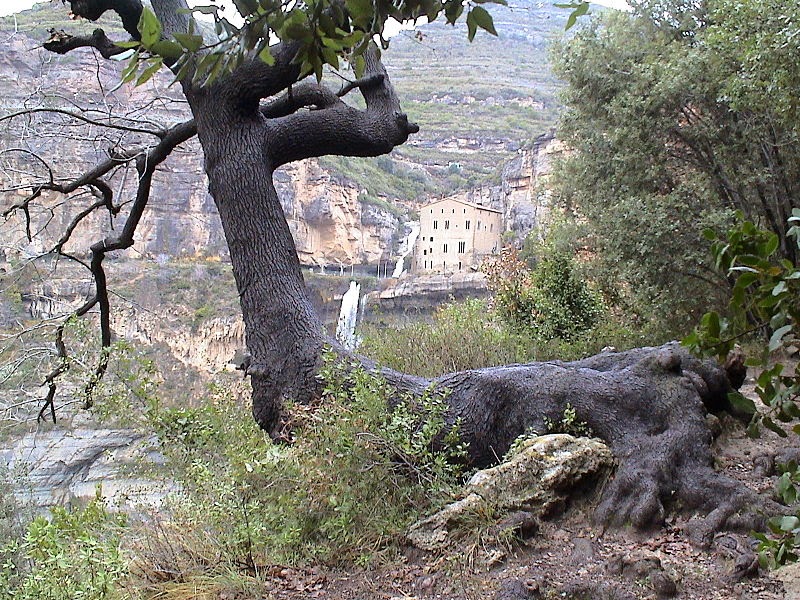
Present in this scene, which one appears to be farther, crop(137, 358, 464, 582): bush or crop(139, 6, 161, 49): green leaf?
crop(137, 358, 464, 582): bush

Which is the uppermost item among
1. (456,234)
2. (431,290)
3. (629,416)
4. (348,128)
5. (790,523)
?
(348,128)

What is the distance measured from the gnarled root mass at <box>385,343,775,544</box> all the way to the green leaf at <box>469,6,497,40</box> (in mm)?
2390

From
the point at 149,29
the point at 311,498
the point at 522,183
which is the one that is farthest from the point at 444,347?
the point at 522,183

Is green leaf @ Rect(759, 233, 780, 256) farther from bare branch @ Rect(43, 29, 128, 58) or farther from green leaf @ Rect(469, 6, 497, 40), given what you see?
bare branch @ Rect(43, 29, 128, 58)

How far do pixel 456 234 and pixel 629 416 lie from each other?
3503 cm

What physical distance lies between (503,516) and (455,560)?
0.43 metres

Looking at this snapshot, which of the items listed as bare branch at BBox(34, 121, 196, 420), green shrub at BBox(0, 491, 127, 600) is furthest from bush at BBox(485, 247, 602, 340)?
green shrub at BBox(0, 491, 127, 600)

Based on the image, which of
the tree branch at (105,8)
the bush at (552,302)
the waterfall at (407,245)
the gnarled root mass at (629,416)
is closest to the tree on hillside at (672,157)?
the bush at (552,302)

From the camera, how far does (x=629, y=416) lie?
3.88 meters

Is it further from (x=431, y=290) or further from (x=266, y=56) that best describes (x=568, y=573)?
(x=431, y=290)

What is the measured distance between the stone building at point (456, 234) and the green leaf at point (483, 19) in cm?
3634

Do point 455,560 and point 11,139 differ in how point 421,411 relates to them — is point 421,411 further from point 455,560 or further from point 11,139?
point 11,139

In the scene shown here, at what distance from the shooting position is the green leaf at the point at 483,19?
43.8 inches

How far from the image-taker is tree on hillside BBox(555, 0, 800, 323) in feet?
28.9
